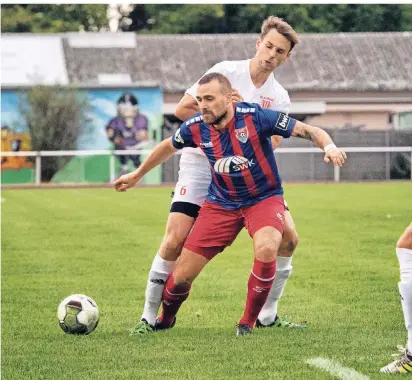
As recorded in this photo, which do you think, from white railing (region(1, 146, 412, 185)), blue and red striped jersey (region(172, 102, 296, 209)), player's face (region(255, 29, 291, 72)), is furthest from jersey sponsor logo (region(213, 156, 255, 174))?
white railing (region(1, 146, 412, 185))

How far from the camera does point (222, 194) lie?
824 cm

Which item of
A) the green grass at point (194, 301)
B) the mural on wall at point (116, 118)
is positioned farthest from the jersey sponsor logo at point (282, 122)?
the mural on wall at point (116, 118)

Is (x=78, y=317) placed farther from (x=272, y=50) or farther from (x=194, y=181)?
(x=272, y=50)

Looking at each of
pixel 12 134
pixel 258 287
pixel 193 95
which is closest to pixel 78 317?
pixel 258 287

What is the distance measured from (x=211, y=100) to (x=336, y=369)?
2224 millimetres

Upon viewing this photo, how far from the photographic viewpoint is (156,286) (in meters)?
8.53

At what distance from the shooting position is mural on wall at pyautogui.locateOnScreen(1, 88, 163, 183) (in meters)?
41.6

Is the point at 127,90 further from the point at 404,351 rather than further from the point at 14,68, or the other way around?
the point at 404,351

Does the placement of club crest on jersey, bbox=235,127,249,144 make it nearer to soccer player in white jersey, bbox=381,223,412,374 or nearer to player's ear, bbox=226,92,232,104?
player's ear, bbox=226,92,232,104

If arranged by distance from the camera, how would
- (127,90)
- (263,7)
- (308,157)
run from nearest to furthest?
1. (308,157)
2. (127,90)
3. (263,7)

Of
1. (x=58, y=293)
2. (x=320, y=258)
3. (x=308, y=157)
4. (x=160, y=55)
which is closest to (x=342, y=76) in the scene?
(x=160, y=55)

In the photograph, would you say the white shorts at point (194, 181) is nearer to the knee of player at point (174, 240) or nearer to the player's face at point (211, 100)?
the knee of player at point (174, 240)

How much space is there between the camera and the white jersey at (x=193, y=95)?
28.0 feet

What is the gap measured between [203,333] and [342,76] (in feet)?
136
